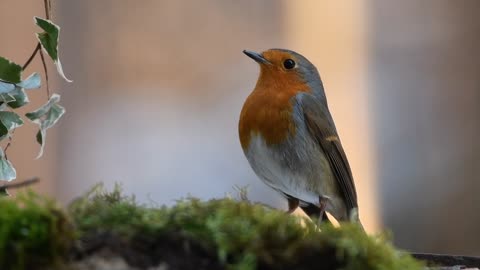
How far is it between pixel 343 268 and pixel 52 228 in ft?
1.11

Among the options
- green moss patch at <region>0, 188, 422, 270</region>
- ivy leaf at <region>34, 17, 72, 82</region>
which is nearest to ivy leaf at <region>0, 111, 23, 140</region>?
ivy leaf at <region>34, 17, 72, 82</region>

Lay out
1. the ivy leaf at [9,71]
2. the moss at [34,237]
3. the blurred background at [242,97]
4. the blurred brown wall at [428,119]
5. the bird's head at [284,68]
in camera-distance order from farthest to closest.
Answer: the blurred brown wall at [428,119] → the blurred background at [242,97] → the bird's head at [284,68] → the ivy leaf at [9,71] → the moss at [34,237]

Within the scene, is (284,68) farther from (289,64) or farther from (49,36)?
(49,36)

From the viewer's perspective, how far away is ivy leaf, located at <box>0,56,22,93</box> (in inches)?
51.6

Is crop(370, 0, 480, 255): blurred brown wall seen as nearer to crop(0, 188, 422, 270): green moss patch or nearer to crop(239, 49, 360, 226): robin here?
crop(239, 49, 360, 226): robin

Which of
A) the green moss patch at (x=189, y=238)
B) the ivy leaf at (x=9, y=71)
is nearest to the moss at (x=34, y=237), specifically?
the green moss patch at (x=189, y=238)

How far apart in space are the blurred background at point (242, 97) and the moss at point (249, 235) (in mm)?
2723

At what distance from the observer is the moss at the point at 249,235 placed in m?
0.83

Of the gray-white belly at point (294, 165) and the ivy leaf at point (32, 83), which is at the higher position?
the ivy leaf at point (32, 83)

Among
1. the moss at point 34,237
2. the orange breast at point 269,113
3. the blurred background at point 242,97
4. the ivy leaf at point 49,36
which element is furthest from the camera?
the blurred background at point 242,97

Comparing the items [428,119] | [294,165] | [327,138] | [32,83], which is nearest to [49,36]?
[32,83]

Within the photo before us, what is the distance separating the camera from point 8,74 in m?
1.33

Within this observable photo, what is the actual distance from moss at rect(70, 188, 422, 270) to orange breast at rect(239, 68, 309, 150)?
1.08m

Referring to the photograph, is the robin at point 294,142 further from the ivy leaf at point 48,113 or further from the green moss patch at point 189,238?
the green moss patch at point 189,238
